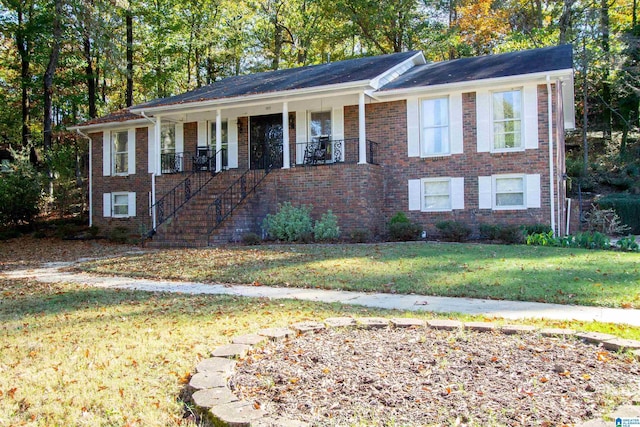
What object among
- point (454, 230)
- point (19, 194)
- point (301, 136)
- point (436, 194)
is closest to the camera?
point (454, 230)

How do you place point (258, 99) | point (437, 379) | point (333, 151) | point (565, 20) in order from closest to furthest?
1. point (437, 379)
2. point (258, 99)
3. point (333, 151)
4. point (565, 20)

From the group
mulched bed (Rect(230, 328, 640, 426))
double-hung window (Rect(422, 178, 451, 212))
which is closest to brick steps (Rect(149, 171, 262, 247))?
double-hung window (Rect(422, 178, 451, 212))

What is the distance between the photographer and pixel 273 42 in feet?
104

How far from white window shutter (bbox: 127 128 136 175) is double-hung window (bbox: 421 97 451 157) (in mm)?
11402

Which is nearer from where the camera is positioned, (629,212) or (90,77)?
(629,212)

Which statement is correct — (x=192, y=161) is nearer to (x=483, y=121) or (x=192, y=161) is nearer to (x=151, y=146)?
(x=151, y=146)

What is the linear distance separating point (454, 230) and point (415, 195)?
2.14 meters

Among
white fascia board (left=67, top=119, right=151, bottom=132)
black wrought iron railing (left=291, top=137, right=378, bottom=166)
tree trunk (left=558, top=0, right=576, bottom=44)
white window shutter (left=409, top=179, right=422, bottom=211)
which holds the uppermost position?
tree trunk (left=558, top=0, right=576, bottom=44)

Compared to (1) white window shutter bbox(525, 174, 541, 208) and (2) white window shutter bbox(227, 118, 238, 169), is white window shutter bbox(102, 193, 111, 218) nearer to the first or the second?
(2) white window shutter bbox(227, 118, 238, 169)

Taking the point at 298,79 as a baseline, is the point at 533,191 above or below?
below

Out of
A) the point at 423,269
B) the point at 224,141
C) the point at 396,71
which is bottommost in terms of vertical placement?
the point at 423,269

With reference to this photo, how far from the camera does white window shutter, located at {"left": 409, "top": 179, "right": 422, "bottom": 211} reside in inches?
609

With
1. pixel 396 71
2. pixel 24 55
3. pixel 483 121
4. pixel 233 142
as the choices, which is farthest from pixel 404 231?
pixel 24 55

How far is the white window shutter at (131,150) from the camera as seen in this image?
20328mm
